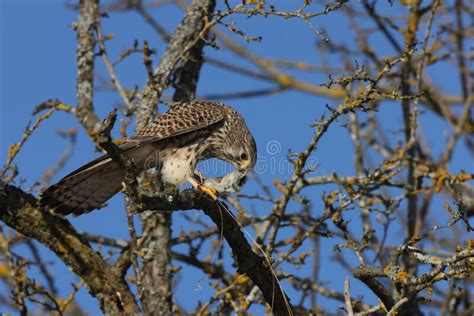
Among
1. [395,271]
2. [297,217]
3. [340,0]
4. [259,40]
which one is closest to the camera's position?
[395,271]

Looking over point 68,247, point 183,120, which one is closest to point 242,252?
point 68,247

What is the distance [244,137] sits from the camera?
18.0 ft

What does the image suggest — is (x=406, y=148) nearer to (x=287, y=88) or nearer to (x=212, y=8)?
(x=212, y=8)

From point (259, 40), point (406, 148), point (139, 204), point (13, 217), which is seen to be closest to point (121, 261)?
point (13, 217)

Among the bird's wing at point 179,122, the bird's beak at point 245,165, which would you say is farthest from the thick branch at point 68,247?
the bird's beak at point 245,165

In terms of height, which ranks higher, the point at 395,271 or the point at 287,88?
the point at 287,88

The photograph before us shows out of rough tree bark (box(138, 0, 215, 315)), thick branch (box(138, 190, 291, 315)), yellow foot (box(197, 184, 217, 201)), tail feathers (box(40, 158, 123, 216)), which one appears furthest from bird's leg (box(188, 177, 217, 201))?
rough tree bark (box(138, 0, 215, 315))

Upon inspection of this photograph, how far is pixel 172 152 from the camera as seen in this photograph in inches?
206

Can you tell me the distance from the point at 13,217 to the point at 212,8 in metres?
2.17

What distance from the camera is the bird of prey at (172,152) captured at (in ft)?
15.7

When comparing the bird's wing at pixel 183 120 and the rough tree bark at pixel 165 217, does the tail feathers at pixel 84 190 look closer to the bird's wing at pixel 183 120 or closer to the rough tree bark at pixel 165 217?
the bird's wing at pixel 183 120

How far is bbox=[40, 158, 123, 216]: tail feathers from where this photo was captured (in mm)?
4754

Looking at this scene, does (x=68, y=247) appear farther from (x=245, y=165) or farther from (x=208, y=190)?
(x=245, y=165)

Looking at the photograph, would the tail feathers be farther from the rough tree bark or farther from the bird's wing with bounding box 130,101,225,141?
the rough tree bark
